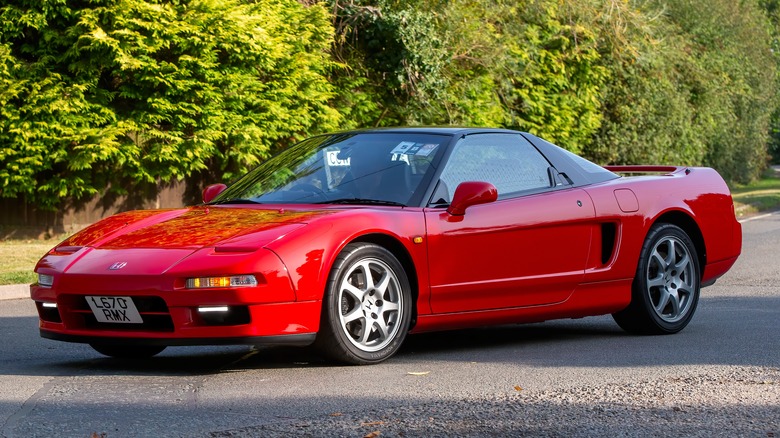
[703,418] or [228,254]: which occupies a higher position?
[228,254]

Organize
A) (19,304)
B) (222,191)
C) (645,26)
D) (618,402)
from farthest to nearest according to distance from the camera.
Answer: (645,26) < (19,304) < (222,191) < (618,402)

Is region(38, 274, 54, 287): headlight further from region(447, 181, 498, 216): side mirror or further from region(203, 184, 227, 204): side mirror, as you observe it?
region(447, 181, 498, 216): side mirror

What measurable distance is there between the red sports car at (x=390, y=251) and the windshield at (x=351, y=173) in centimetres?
1

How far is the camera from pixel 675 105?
31.7m

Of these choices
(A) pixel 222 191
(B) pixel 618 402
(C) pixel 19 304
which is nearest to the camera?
(B) pixel 618 402

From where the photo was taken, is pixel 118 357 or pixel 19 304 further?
pixel 19 304

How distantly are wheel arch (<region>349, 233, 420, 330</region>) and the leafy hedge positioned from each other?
10.9 meters

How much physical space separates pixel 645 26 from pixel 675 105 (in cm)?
470

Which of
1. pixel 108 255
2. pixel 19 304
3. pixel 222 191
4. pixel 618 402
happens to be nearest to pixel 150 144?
pixel 19 304

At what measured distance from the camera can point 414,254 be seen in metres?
6.98

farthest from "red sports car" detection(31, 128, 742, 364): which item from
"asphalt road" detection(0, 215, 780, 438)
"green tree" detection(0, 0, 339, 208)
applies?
"green tree" detection(0, 0, 339, 208)

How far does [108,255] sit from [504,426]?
2.53m

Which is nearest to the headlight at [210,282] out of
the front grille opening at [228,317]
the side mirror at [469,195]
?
the front grille opening at [228,317]

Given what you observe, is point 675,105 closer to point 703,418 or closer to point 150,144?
point 150,144
